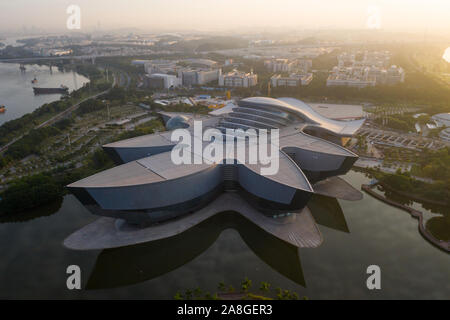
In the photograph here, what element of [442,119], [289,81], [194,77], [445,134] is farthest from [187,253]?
[194,77]

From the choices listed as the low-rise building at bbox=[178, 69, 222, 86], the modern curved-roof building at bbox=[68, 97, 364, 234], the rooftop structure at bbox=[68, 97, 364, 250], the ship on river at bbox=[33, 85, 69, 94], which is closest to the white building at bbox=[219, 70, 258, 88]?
the low-rise building at bbox=[178, 69, 222, 86]

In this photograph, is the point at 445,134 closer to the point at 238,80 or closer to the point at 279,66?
the point at 238,80

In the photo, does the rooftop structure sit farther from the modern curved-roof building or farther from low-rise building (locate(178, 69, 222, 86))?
low-rise building (locate(178, 69, 222, 86))

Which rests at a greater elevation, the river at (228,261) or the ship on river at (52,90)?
the ship on river at (52,90)

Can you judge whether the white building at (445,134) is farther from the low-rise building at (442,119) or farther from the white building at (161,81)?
the white building at (161,81)

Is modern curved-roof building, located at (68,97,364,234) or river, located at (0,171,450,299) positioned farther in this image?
modern curved-roof building, located at (68,97,364,234)

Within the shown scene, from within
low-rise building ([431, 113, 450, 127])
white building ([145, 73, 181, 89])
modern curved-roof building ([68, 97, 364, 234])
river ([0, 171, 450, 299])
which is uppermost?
white building ([145, 73, 181, 89])

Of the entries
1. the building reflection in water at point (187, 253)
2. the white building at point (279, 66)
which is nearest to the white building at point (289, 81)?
the white building at point (279, 66)
